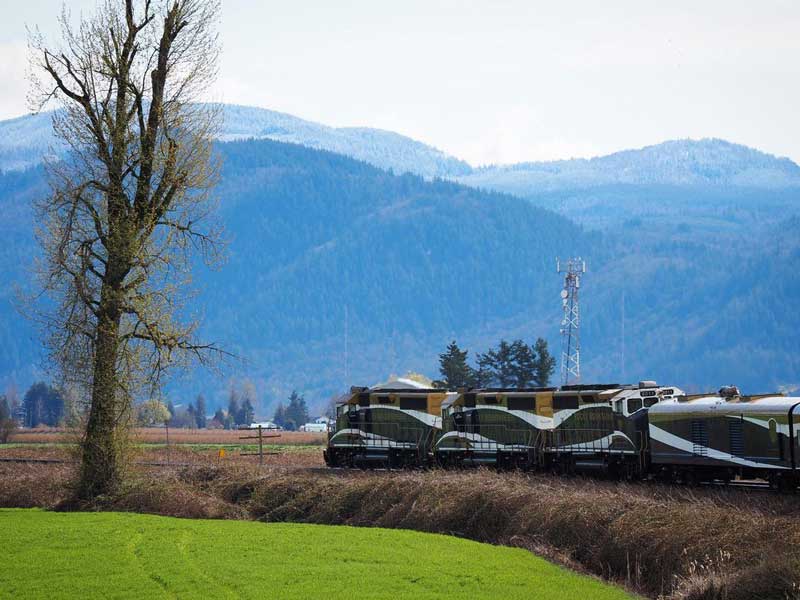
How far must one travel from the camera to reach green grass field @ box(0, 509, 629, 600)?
27438 mm

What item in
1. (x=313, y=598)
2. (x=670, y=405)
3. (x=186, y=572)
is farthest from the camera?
(x=670, y=405)

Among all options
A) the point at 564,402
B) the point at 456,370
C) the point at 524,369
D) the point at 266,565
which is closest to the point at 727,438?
the point at 564,402

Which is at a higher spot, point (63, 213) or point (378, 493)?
point (63, 213)

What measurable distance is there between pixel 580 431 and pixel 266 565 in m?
21.7

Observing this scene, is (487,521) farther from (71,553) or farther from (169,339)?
(169,339)

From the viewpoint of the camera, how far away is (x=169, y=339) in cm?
4697

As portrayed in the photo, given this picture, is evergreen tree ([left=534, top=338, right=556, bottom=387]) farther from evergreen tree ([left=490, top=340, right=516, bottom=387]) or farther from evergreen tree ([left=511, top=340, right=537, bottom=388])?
evergreen tree ([left=490, top=340, right=516, bottom=387])

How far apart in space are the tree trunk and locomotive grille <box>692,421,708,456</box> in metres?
22.1

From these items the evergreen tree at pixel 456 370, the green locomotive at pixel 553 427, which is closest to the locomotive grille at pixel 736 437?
the green locomotive at pixel 553 427

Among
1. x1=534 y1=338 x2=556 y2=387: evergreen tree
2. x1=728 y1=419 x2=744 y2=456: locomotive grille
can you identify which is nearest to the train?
x1=728 y1=419 x2=744 y2=456: locomotive grille

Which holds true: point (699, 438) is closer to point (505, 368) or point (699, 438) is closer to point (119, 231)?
point (119, 231)

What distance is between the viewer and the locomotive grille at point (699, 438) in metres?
43.2

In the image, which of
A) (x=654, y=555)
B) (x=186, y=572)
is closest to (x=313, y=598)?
(x=186, y=572)

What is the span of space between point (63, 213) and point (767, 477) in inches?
1110
